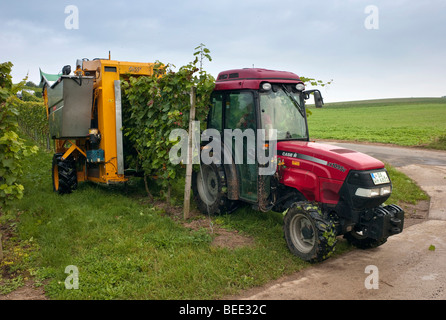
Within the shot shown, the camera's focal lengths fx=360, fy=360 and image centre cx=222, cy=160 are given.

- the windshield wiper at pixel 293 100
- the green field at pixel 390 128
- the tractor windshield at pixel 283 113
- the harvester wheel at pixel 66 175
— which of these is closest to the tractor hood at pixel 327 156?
the tractor windshield at pixel 283 113

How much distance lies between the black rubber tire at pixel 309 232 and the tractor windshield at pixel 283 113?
1.32m

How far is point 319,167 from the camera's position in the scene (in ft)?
17.1

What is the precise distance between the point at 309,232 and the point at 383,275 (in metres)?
1.08

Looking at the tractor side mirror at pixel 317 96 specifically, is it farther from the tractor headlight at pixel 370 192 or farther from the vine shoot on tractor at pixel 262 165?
the tractor headlight at pixel 370 192

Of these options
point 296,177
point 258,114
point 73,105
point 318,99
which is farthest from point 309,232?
point 73,105

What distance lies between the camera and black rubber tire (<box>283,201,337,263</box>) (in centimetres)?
484

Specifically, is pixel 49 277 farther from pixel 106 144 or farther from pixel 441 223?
pixel 441 223

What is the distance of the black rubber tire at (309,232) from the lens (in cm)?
484

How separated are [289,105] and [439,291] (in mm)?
3321

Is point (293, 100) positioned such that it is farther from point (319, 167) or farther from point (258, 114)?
point (319, 167)

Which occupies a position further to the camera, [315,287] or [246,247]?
[246,247]
